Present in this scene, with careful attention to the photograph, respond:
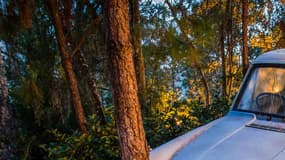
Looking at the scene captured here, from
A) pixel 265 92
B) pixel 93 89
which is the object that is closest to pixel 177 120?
pixel 93 89

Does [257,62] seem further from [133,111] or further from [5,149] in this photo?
[5,149]

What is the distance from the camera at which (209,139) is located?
2.97 m

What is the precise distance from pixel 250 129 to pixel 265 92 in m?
0.63

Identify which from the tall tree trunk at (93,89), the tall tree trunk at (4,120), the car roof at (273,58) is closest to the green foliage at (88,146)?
the tall tree trunk at (4,120)

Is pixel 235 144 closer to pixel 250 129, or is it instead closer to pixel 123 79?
pixel 250 129

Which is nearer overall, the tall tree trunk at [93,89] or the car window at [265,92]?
the car window at [265,92]

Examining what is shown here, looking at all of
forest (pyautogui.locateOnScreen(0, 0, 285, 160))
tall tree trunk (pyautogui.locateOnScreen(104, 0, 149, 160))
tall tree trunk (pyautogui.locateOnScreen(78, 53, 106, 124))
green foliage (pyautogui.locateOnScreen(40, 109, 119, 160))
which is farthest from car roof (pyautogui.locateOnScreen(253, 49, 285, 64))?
tall tree trunk (pyautogui.locateOnScreen(78, 53, 106, 124))

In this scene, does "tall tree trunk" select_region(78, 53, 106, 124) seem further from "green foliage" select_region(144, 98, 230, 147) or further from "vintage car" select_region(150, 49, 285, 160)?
"vintage car" select_region(150, 49, 285, 160)

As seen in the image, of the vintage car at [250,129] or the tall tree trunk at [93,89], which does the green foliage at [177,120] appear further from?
the vintage car at [250,129]

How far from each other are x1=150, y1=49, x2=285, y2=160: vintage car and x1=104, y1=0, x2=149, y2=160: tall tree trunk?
18.9 inches

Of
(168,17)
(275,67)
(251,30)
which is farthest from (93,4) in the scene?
(251,30)

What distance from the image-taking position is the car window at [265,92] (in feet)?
10.9

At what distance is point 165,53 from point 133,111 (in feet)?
9.02

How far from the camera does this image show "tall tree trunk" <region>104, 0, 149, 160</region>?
7.64 ft
